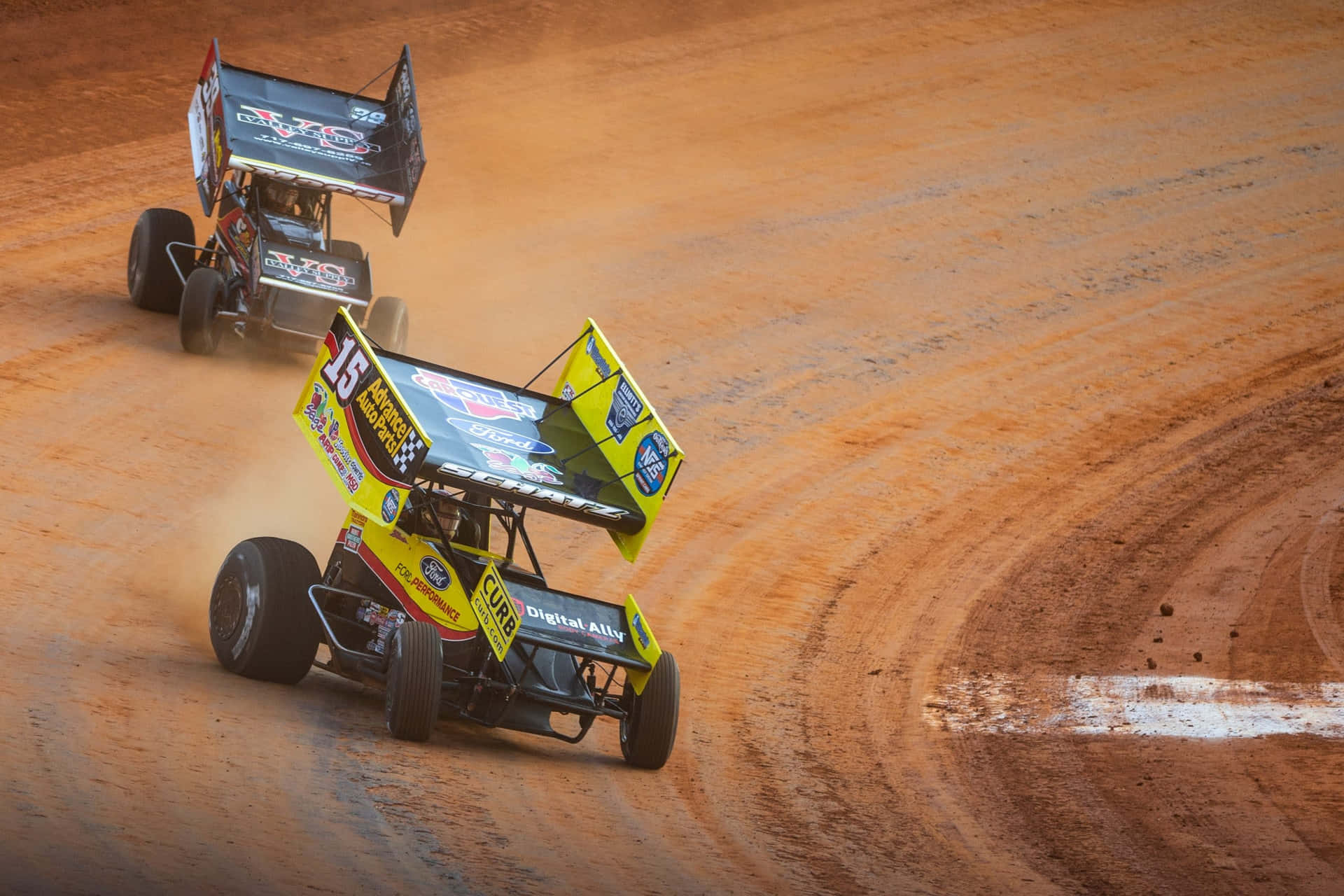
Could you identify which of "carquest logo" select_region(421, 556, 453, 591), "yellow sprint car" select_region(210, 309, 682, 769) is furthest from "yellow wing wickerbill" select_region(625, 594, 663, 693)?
"carquest logo" select_region(421, 556, 453, 591)

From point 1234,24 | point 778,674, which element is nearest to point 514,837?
point 778,674

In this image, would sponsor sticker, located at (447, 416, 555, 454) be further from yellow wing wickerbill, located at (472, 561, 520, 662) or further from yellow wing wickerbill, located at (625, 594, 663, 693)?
yellow wing wickerbill, located at (625, 594, 663, 693)

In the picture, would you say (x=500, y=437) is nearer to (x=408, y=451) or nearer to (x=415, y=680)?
(x=408, y=451)

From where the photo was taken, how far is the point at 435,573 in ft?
37.1

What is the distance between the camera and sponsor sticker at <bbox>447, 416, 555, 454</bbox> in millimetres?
11414

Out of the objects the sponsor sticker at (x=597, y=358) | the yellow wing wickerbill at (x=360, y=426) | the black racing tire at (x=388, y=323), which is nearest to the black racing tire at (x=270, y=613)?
the yellow wing wickerbill at (x=360, y=426)

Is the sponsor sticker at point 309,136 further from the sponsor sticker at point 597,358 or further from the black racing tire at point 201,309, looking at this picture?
the sponsor sticker at point 597,358

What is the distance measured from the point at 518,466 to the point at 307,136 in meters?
9.39

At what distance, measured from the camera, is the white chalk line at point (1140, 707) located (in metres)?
13.3

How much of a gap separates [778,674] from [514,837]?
16.4 feet

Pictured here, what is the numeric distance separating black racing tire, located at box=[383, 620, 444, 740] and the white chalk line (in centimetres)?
457

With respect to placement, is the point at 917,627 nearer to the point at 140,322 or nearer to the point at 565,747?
the point at 565,747

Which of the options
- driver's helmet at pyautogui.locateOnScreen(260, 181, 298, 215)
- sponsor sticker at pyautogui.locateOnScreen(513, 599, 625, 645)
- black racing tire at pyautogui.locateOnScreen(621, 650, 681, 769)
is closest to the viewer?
sponsor sticker at pyautogui.locateOnScreen(513, 599, 625, 645)

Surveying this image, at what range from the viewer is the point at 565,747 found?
11648mm
